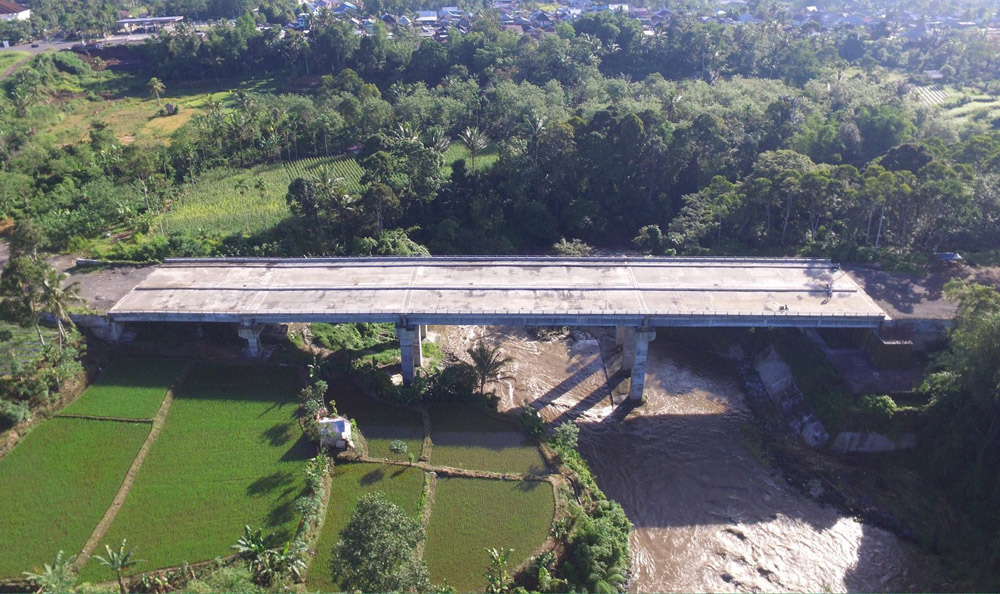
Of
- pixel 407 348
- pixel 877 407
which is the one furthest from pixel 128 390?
pixel 877 407

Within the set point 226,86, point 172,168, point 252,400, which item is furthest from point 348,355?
point 226,86

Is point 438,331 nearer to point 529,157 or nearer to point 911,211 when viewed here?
point 529,157

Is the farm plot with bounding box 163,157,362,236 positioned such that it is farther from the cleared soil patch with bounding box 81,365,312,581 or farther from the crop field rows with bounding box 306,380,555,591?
the crop field rows with bounding box 306,380,555,591

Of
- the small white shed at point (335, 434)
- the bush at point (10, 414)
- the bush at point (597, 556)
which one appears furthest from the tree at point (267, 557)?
the bush at point (10, 414)

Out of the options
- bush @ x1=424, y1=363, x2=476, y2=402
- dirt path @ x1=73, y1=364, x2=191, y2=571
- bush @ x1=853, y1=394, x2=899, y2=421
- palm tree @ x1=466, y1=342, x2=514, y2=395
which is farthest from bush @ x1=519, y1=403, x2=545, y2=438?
dirt path @ x1=73, y1=364, x2=191, y2=571

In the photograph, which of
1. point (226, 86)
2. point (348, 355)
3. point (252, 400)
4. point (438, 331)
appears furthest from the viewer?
point (226, 86)

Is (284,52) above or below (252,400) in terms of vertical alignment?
above

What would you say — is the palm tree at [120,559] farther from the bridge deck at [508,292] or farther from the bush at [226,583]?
the bridge deck at [508,292]
